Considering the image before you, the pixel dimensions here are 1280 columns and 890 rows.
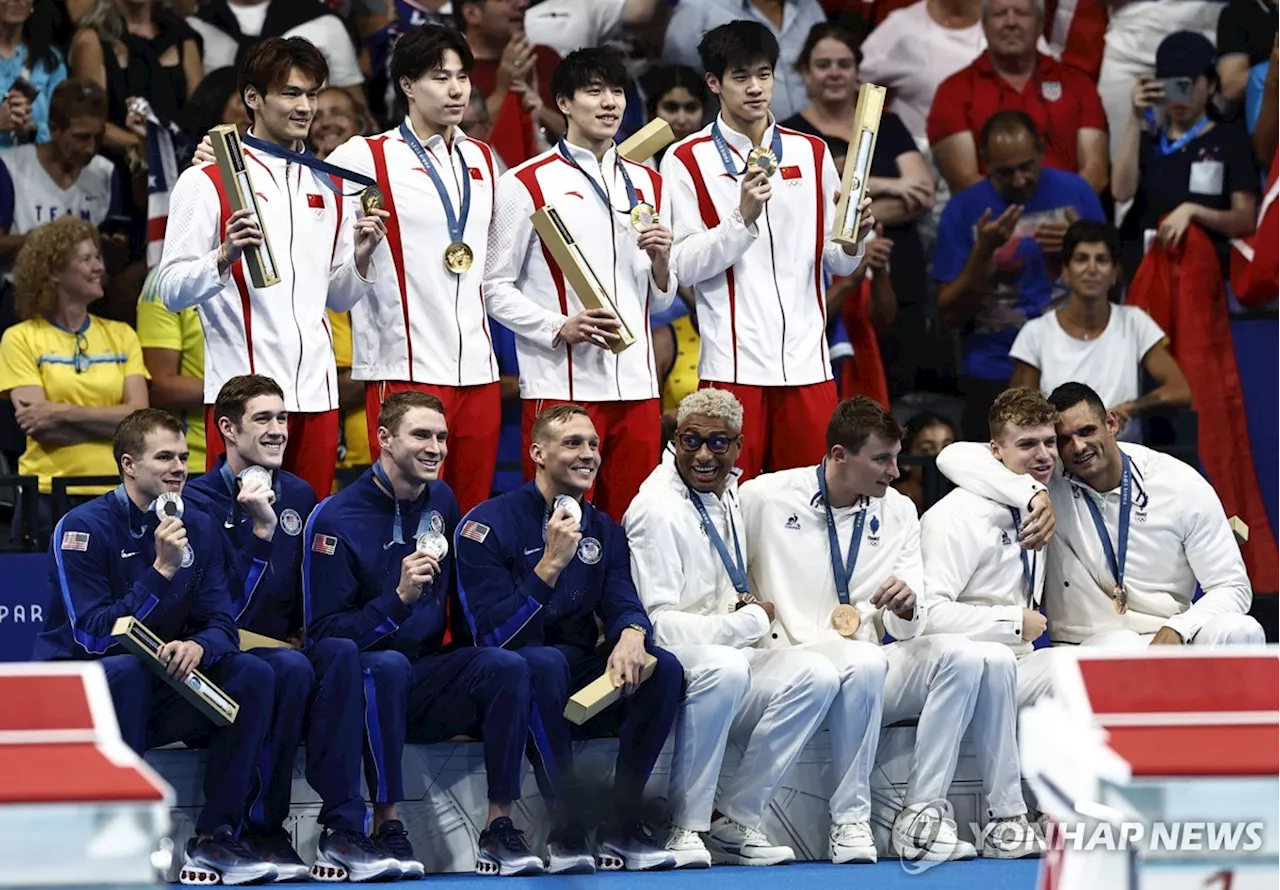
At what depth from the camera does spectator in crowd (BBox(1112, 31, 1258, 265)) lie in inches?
390

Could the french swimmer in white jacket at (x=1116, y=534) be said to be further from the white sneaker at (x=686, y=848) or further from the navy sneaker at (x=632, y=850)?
the navy sneaker at (x=632, y=850)

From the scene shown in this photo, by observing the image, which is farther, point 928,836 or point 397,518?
point 928,836

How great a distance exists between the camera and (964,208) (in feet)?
31.9

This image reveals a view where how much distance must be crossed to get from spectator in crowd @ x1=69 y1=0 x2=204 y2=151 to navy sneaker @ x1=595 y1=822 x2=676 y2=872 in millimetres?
4362

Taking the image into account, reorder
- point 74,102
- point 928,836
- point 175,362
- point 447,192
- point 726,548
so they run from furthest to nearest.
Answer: point 74,102
point 175,362
point 447,192
point 726,548
point 928,836

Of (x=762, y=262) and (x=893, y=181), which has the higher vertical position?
(x=893, y=181)

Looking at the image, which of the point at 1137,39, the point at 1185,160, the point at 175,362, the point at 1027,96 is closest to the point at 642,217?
the point at 175,362

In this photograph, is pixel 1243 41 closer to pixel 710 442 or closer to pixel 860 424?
pixel 860 424

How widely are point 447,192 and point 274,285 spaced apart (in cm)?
77

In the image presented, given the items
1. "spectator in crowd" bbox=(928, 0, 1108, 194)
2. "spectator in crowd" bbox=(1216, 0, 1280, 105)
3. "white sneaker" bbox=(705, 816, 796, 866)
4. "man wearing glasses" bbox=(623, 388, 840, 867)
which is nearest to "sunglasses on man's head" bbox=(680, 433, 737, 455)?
"man wearing glasses" bbox=(623, 388, 840, 867)

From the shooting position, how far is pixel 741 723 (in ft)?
24.1

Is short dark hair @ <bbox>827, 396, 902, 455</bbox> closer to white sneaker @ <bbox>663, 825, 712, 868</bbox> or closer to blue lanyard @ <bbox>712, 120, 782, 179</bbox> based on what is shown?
blue lanyard @ <bbox>712, 120, 782, 179</bbox>

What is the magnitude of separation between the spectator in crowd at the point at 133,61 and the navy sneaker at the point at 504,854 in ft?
13.9

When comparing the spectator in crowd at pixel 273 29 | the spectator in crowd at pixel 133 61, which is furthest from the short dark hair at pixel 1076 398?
the spectator in crowd at pixel 133 61
